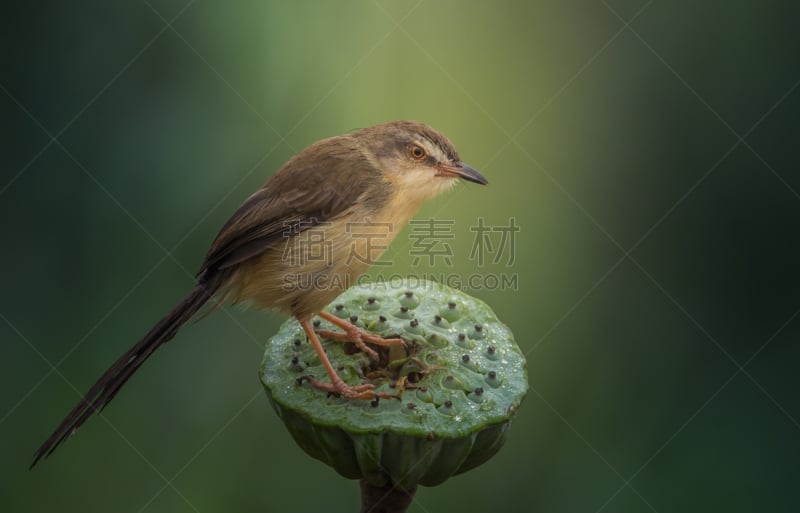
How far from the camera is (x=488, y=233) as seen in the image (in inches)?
114

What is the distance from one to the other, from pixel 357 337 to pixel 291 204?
0.56 metres

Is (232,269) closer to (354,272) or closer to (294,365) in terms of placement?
(354,272)

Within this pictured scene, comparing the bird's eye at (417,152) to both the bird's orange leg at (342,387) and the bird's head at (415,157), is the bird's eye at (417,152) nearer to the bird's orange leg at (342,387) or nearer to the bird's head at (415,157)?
the bird's head at (415,157)

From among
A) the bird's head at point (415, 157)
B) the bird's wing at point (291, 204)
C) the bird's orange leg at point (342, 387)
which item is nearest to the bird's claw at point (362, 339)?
the bird's orange leg at point (342, 387)

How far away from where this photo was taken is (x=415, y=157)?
2.54 metres

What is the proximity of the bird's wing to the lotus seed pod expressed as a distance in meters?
0.35

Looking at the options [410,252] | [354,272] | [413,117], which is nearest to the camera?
[354,272]

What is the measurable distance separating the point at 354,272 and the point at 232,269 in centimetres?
39

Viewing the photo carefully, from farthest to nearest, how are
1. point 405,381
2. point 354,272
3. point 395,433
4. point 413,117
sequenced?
point 413,117, point 354,272, point 405,381, point 395,433

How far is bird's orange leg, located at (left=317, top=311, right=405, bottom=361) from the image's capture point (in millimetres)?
1998

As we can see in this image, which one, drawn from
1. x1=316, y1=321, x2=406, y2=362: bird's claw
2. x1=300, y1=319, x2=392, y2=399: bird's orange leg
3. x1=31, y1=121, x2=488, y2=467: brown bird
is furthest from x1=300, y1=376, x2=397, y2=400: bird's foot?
x1=31, y1=121, x2=488, y2=467: brown bird

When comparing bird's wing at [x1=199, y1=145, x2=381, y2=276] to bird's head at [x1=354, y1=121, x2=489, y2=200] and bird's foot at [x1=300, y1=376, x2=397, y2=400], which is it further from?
bird's foot at [x1=300, y1=376, x2=397, y2=400]

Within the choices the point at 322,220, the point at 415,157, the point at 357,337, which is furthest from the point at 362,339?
the point at 415,157

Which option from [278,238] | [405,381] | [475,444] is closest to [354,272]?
[278,238]
